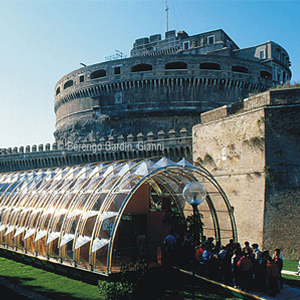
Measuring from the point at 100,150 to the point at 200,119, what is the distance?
1346 centimetres

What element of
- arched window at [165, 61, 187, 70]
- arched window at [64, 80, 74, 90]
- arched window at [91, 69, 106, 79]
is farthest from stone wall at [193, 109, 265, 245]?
arched window at [64, 80, 74, 90]

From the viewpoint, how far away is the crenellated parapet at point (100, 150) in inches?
1174

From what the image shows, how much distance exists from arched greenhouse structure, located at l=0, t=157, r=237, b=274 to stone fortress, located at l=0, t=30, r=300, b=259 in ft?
7.84

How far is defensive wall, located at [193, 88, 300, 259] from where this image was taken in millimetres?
15602

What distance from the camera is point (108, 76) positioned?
45.8 m

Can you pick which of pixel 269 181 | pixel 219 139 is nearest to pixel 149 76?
pixel 219 139

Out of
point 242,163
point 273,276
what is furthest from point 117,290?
point 242,163

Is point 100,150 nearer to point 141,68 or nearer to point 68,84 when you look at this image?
point 141,68

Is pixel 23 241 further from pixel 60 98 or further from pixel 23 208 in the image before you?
pixel 60 98

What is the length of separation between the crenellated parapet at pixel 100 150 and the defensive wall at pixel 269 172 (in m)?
11.6

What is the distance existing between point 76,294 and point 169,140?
20201mm

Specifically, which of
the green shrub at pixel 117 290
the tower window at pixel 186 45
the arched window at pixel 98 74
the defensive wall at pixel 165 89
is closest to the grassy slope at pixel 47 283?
the green shrub at pixel 117 290

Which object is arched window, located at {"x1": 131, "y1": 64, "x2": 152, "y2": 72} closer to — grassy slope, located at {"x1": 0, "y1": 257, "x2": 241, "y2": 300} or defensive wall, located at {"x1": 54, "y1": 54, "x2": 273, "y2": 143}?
defensive wall, located at {"x1": 54, "y1": 54, "x2": 273, "y2": 143}

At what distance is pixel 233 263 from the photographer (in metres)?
10.6
